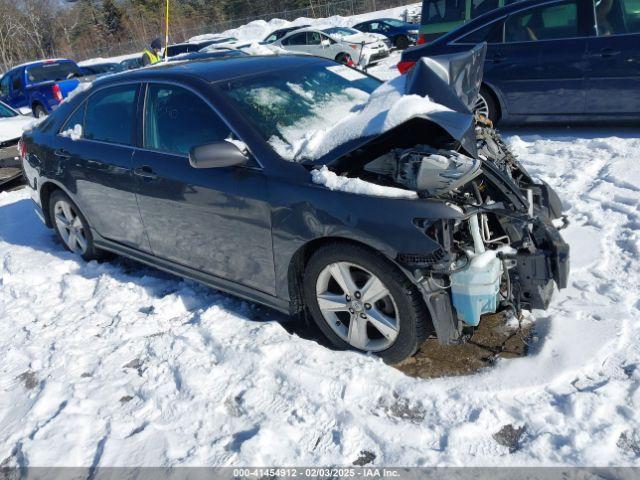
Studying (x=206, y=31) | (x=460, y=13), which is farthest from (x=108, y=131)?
(x=206, y=31)

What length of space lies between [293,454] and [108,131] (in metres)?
2.94

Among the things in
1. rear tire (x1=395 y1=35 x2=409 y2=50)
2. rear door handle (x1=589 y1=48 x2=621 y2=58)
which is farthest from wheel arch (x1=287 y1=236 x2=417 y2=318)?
rear tire (x1=395 y1=35 x2=409 y2=50)

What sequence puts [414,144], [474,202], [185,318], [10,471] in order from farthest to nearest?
[185,318]
[414,144]
[474,202]
[10,471]

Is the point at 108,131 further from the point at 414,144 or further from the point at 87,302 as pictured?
the point at 414,144

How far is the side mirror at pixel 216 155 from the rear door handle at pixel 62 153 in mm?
2030

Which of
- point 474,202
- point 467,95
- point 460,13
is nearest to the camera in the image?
point 474,202

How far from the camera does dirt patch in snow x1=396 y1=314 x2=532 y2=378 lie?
2961 millimetres

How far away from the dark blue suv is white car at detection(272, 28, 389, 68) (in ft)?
34.2

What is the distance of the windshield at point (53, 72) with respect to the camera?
15406mm

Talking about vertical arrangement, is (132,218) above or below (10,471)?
above

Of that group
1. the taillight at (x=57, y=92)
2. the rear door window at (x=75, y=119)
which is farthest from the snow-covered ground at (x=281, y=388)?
the taillight at (x=57, y=92)

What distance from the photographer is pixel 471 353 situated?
10.1 feet

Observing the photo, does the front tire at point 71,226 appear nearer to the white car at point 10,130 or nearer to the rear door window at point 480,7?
the white car at point 10,130

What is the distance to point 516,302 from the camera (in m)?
2.88
